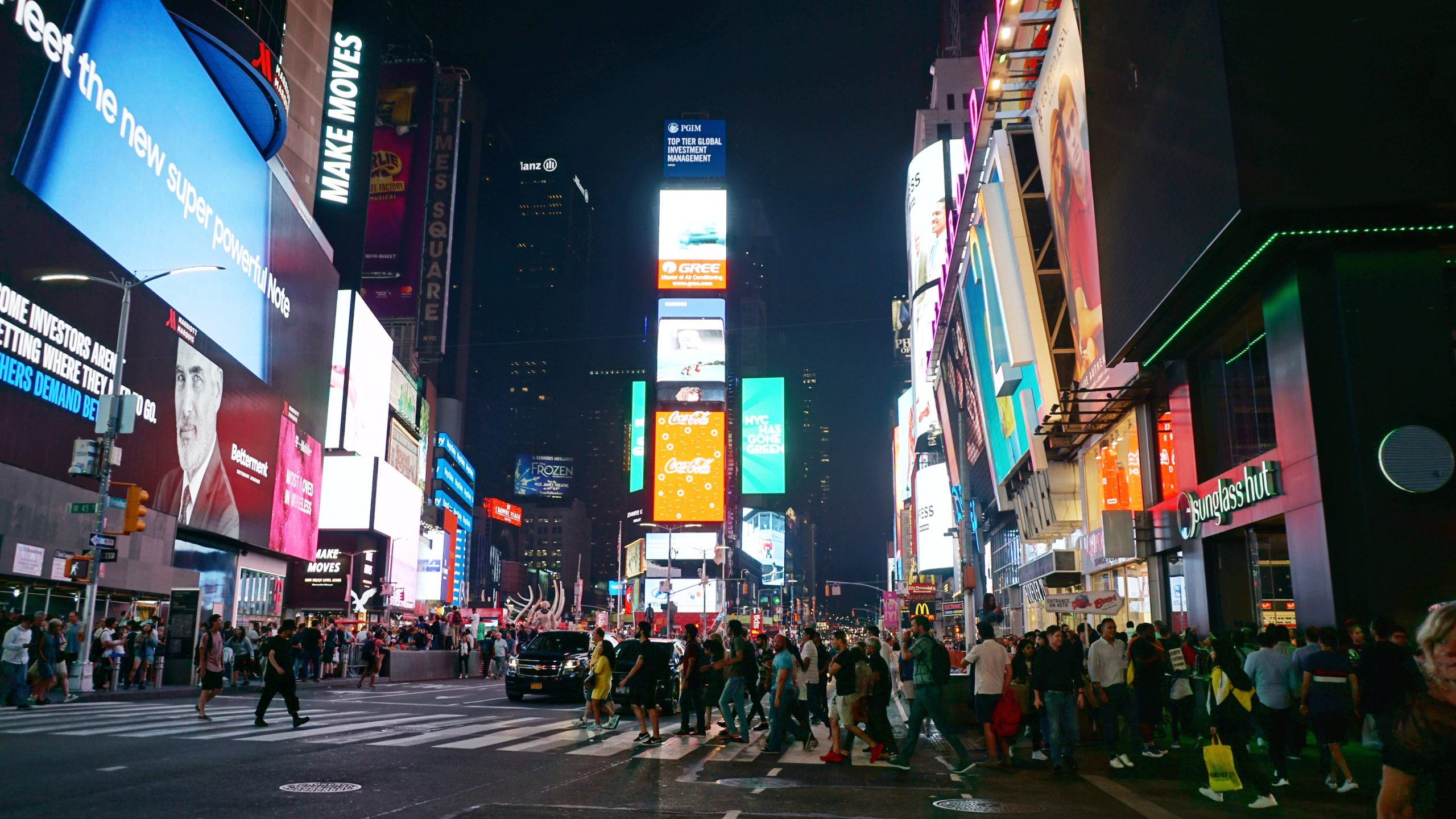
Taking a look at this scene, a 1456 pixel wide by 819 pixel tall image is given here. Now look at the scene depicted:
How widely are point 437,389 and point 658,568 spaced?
4287cm

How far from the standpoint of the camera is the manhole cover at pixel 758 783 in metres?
10.8

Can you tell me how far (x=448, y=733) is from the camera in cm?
1555

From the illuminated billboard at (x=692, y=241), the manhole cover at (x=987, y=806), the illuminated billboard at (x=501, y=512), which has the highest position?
the illuminated billboard at (x=692, y=241)

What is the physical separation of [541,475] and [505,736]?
18309cm

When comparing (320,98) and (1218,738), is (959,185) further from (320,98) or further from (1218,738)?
(320,98)

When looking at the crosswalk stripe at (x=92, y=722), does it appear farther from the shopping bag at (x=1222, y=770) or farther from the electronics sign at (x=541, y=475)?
the electronics sign at (x=541, y=475)

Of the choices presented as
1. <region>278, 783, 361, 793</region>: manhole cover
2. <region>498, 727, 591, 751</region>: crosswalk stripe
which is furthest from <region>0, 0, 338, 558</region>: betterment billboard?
<region>278, 783, 361, 793</region>: manhole cover

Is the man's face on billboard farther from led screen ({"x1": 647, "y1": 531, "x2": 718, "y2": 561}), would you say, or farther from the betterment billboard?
led screen ({"x1": 647, "y1": 531, "x2": 718, "y2": 561})

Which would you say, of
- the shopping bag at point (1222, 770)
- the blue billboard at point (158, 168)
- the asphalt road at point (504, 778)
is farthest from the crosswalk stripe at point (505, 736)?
the blue billboard at point (158, 168)

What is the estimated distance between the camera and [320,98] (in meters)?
55.9

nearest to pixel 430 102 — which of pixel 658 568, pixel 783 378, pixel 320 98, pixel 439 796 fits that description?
pixel 320 98

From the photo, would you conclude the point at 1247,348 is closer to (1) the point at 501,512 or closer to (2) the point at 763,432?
(2) the point at 763,432

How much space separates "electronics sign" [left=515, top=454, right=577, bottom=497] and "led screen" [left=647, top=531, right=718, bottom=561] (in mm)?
77925

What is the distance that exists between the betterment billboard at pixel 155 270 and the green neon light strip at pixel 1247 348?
85.2 ft
